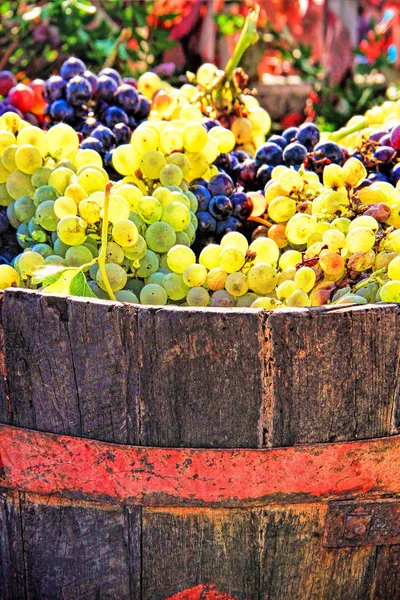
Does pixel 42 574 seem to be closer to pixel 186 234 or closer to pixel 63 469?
pixel 63 469

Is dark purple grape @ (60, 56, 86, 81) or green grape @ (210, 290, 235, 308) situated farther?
dark purple grape @ (60, 56, 86, 81)

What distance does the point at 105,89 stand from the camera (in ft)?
5.08

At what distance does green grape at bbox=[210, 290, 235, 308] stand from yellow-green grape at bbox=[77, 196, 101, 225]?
23 centimetres

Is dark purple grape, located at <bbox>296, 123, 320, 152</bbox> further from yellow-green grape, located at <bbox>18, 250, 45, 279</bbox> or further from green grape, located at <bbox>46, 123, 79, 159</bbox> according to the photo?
yellow-green grape, located at <bbox>18, 250, 45, 279</bbox>

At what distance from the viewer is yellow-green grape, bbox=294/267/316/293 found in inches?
43.1

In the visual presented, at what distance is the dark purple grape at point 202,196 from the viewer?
1.32 m

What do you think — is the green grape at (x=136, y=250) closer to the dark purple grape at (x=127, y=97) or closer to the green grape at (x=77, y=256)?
the green grape at (x=77, y=256)

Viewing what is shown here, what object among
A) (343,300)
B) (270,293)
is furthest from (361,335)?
(270,293)

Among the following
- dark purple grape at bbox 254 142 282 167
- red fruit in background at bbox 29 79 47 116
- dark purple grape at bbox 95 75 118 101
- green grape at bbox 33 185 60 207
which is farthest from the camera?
red fruit in background at bbox 29 79 47 116

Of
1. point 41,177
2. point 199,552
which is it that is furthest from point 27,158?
point 199,552

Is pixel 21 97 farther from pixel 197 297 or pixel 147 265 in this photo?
pixel 197 297

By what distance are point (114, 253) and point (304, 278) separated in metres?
0.30

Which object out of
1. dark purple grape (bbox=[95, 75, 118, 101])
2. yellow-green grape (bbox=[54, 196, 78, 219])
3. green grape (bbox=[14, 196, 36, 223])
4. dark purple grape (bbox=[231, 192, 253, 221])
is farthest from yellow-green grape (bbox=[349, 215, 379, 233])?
dark purple grape (bbox=[95, 75, 118, 101])

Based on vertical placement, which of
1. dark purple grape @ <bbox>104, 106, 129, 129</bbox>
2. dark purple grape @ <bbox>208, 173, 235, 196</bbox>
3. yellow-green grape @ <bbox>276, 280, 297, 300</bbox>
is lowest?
yellow-green grape @ <bbox>276, 280, 297, 300</bbox>
